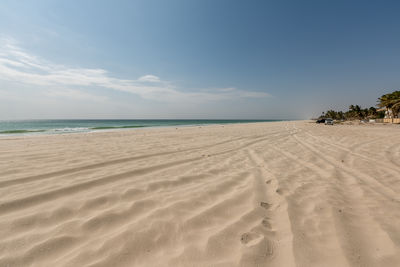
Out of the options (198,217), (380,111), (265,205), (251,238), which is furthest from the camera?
(380,111)

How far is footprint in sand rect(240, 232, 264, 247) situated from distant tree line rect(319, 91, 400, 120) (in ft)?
178

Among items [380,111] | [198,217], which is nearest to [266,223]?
[198,217]

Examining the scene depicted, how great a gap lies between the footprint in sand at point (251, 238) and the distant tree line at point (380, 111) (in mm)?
54163

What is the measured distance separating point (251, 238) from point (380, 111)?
7860 centimetres

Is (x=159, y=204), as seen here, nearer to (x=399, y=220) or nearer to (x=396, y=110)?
(x=399, y=220)

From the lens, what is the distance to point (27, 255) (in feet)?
5.08

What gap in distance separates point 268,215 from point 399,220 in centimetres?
161

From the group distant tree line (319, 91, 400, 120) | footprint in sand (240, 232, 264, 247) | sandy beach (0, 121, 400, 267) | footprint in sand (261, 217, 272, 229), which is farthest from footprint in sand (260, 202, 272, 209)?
distant tree line (319, 91, 400, 120)

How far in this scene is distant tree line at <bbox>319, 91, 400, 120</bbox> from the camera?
38.2 metres

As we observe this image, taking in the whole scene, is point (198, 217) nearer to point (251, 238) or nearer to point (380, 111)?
point (251, 238)

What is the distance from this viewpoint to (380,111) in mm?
53562

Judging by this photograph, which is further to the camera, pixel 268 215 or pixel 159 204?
pixel 159 204

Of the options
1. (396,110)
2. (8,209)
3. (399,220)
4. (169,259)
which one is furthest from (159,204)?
(396,110)

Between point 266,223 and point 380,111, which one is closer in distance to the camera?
point 266,223
